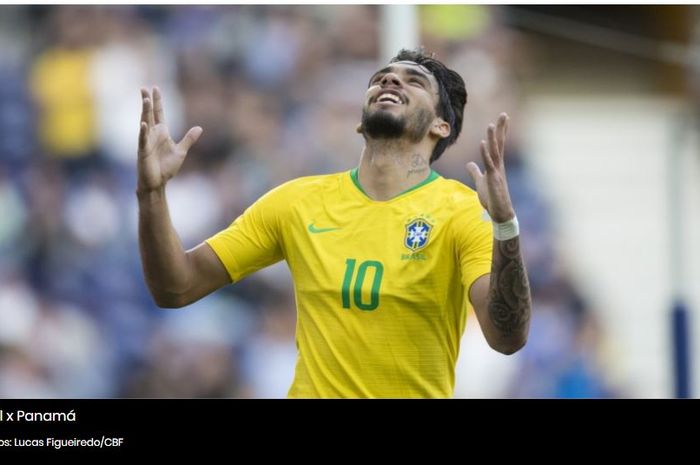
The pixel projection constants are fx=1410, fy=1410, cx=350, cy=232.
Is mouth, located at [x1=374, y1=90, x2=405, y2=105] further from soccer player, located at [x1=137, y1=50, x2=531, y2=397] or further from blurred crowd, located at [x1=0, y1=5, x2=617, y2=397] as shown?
blurred crowd, located at [x1=0, y1=5, x2=617, y2=397]

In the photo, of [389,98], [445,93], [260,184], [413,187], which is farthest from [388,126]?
[260,184]

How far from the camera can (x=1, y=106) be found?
10.7 meters

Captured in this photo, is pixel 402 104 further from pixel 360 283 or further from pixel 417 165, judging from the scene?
pixel 360 283

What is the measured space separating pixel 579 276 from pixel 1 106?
456cm

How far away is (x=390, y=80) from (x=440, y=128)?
28 centimetres

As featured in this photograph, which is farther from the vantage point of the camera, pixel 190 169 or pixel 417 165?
pixel 190 169

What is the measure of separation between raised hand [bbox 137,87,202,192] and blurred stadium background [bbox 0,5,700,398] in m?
4.33

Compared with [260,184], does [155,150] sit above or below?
below

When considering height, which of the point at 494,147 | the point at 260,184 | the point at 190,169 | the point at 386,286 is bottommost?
the point at 386,286

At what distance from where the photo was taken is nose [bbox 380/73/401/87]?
5355mm

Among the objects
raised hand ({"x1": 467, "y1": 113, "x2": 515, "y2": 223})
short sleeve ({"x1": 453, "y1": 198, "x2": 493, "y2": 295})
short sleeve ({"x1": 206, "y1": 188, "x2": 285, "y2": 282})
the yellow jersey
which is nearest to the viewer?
raised hand ({"x1": 467, "y1": 113, "x2": 515, "y2": 223})

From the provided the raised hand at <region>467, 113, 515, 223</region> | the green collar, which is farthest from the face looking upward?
the raised hand at <region>467, 113, 515, 223</region>

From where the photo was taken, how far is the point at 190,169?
1005cm

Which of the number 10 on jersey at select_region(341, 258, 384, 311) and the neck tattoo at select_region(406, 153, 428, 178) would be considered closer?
the number 10 on jersey at select_region(341, 258, 384, 311)
